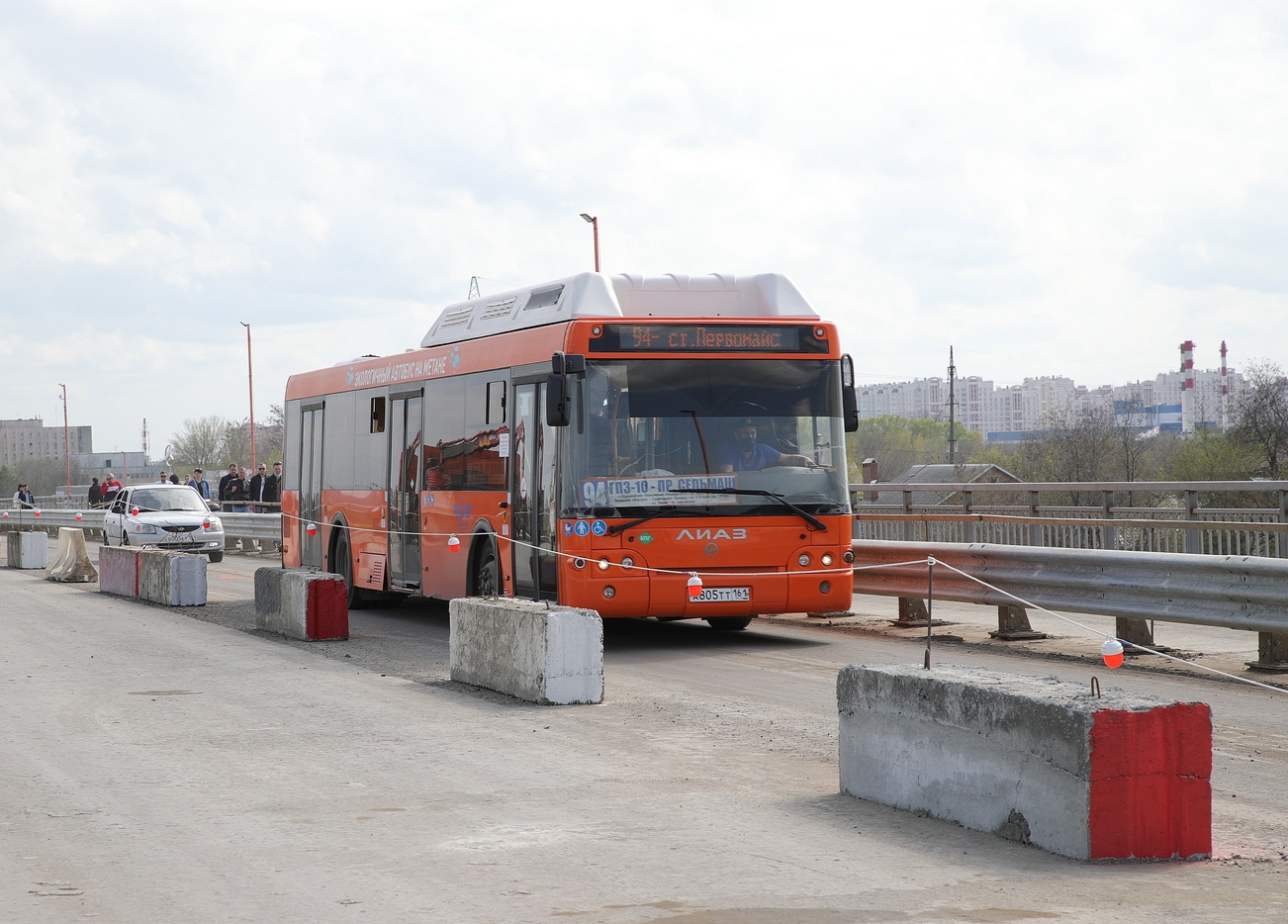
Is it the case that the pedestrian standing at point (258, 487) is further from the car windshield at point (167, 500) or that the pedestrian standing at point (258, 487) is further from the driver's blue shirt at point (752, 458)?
the driver's blue shirt at point (752, 458)

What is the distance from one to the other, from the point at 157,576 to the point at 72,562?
6285 mm

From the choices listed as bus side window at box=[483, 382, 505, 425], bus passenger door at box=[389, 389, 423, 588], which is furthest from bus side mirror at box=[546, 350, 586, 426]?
bus passenger door at box=[389, 389, 423, 588]

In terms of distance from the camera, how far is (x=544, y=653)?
10023 millimetres

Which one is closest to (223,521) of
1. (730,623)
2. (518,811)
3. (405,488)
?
(405,488)

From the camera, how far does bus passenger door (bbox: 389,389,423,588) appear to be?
55.1 ft

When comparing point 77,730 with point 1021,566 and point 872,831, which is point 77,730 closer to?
point 872,831

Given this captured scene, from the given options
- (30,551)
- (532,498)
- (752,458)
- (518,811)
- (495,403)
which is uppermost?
(495,403)

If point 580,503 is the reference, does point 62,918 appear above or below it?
below

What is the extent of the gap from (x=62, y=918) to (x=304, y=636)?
9654mm

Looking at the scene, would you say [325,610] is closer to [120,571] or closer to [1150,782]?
[120,571]

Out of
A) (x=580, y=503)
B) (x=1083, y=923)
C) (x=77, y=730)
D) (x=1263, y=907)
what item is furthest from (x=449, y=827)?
(x=580, y=503)

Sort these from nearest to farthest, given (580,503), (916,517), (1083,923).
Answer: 1. (1083,923)
2. (580,503)
3. (916,517)

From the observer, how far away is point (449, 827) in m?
6.46

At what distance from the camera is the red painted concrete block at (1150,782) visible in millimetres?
5566
